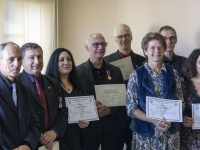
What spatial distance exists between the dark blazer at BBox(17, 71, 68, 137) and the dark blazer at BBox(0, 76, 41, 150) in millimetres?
167

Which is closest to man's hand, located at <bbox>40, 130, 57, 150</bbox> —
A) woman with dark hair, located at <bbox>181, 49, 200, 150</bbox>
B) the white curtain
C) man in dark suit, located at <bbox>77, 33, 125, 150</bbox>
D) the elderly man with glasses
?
man in dark suit, located at <bbox>77, 33, 125, 150</bbox>

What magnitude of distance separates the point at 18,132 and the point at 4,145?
0.13 m

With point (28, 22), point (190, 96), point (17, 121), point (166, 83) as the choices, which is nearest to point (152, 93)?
point (166, 83)

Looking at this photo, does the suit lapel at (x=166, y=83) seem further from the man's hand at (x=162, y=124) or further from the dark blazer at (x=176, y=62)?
the dark blazer at (x=176, y=62)

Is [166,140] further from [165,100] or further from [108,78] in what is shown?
[108,78]

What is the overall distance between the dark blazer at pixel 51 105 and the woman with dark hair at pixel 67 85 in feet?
0.63

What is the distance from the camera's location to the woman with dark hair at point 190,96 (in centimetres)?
269

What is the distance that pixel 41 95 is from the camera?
233 centimetres

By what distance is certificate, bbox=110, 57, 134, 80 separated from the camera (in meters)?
3.24

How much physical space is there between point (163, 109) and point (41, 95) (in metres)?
0.98

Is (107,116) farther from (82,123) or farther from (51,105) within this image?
(51,105)

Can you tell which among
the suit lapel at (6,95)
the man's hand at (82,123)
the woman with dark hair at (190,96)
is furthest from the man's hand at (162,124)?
the suit lapel at (6,95)

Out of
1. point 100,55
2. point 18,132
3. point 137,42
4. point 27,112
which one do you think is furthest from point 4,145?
point 137,42

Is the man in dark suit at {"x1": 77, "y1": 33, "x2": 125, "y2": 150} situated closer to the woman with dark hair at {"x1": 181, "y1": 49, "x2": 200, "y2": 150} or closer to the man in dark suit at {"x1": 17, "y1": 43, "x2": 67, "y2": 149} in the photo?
the man in dark suit at {"x1": 17, "y1": 43, "x2": 67, "y2": 149}
